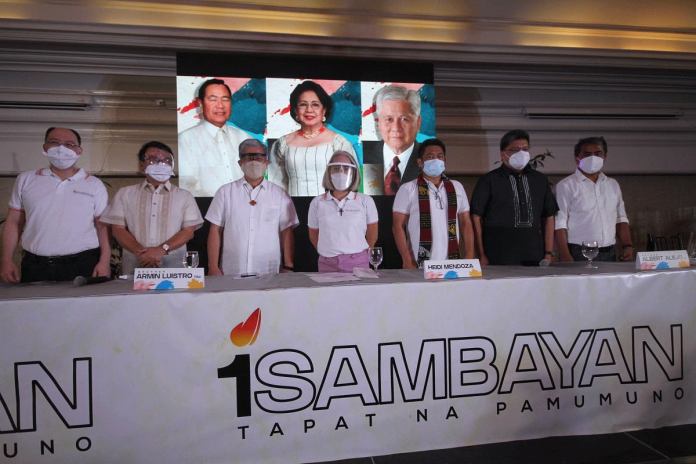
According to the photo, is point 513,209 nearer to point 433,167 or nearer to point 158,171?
point 433,167

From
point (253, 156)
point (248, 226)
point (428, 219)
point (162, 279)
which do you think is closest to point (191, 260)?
point (162, 279)

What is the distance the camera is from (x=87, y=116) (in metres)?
4.54

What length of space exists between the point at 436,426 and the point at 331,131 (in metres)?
3.38

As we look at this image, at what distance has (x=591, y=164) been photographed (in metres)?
3.19

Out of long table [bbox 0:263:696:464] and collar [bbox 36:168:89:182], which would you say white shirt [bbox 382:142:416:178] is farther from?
long table [bbox 0:263:696:464]

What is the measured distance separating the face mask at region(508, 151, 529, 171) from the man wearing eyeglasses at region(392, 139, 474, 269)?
1.31 ft

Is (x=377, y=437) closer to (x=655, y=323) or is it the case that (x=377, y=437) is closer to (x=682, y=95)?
(x=655, y=323)

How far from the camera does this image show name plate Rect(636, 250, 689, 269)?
197 cm

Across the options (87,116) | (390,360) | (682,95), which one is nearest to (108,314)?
(390,360)

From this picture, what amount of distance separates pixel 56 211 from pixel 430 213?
2286mm

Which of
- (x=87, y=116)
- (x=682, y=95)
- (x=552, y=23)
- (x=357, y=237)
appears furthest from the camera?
(x=682, y=95)

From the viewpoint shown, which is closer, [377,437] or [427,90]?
[377,437]

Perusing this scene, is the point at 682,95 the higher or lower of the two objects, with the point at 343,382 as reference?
higher

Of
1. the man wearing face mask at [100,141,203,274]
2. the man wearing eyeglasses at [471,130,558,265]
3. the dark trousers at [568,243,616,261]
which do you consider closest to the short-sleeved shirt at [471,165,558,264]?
the man wearing eyeglasses at [471,130,558,265]
